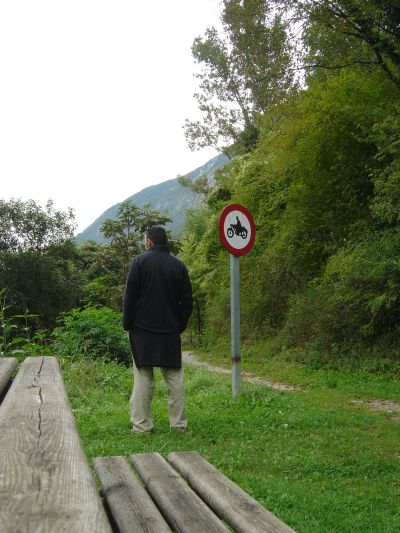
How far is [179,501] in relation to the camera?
2695 mm

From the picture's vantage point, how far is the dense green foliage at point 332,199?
12.7 m

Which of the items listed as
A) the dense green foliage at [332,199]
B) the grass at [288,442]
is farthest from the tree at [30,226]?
the grass at [288,442]

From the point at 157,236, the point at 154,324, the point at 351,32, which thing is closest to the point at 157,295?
the point at 154,324

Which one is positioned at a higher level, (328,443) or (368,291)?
(368,291)

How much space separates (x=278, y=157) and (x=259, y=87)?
2701 mm

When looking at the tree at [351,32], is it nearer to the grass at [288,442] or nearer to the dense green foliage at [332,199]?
the dense green foliage at [332,199]

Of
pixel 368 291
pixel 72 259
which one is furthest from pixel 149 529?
pixel 72 259

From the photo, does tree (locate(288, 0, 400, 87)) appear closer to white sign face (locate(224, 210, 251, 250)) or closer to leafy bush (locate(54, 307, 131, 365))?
white sign face (locate(224, 210, 251, 250))

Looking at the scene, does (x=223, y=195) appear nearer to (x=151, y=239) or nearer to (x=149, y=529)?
(x=151, y=239)

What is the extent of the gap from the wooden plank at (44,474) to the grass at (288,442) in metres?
2.05

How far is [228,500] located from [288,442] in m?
3.57

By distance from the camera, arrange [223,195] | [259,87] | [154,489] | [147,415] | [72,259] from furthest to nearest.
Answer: [72,259]
[223,195]
[259,87]
[147,415]
[154,489]

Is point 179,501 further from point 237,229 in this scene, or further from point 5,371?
point 237,229

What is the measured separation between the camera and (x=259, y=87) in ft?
51.7
